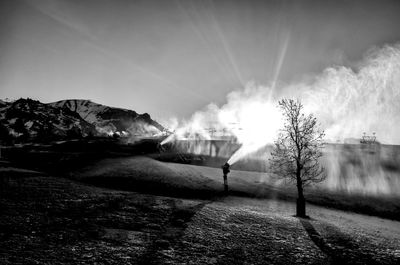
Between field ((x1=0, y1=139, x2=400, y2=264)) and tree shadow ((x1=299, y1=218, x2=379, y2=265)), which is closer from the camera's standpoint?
field ((x1=0, y1=139, x2=400, y2=264))

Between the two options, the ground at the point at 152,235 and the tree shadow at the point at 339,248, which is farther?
the tree shadow at the point at 339,248

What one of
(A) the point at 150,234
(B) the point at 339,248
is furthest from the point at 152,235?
(B) the point at 339,248

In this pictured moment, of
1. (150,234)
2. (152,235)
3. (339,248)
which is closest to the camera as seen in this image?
(152,235)

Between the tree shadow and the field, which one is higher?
the field

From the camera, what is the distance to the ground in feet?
29.8

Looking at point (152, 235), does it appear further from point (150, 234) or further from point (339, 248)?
point (339, 248)

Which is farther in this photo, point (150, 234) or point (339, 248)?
point (339, 248)

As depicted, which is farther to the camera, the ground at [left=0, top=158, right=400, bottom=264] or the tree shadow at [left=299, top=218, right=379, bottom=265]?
the tree shadow at [left=299, top=218, right=379, bottom=265]

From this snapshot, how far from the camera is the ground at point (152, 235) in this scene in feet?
29.8

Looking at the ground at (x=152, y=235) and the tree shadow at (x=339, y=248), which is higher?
the ground at (x=152, y=235)

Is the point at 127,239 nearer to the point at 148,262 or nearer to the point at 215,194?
the point at 148,262

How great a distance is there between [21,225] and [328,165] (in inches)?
2297

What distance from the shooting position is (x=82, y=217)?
1289 centimetres

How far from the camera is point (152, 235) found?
11.3m
